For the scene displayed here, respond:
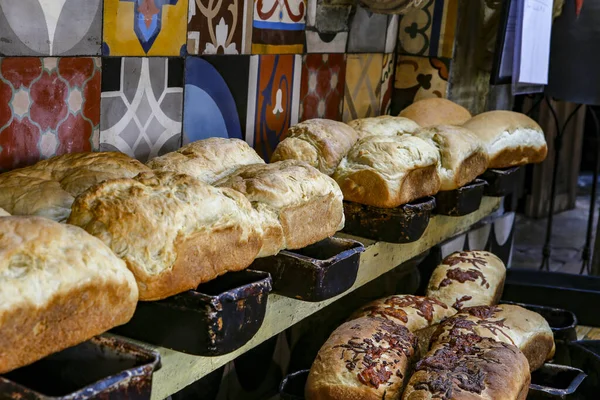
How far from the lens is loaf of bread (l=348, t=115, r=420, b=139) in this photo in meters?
2.30

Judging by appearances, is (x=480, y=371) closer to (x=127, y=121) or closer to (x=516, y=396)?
(x=516, y=396)

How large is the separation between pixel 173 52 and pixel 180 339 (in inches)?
36.7

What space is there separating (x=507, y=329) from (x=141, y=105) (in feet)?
3.64

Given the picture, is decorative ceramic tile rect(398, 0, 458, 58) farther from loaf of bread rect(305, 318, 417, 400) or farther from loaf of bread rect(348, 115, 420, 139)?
loaf of bread rect(305, 318, 417, 400)

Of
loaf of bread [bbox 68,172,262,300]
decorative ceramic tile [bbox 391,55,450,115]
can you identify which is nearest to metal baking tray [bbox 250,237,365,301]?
loaf of bread [bbox 68,172,262,300]

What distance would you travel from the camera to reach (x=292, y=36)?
241cm

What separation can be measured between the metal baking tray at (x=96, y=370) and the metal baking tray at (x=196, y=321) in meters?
0.14

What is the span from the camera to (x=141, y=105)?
6.04 ft

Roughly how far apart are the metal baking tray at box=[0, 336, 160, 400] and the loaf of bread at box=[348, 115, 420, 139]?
1.34m

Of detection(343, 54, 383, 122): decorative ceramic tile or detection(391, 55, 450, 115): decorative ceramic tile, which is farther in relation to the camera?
detection(391, 55, 450, 115): decorative ceramic tile

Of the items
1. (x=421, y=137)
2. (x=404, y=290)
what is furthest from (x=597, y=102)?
(x=421, y=137)

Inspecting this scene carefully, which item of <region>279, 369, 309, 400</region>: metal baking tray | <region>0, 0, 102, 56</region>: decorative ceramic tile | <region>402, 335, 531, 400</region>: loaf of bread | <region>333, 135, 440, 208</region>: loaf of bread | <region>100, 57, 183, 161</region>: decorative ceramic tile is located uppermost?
<region>0, 0, 102, 56</region>: decorative ceramic tile

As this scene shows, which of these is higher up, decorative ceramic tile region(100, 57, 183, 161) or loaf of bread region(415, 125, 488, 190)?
decorative ceramic tile region(100, 57, 183, 161)

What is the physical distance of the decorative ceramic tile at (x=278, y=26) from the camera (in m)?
2.22
